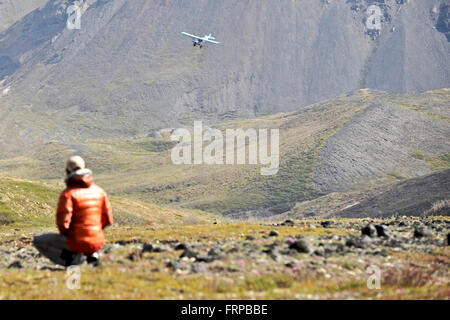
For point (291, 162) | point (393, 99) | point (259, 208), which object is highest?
point (393, 99)

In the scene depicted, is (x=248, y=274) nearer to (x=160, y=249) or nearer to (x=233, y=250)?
(x=233, y=250)

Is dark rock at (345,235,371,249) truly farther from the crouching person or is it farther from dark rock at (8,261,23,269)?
dark rock at (8,261,23,269)

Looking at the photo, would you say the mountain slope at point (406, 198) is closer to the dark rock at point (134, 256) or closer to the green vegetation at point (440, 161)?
the green vegetation at point (440, 161)

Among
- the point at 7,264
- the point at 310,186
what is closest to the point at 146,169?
the point at 310,186

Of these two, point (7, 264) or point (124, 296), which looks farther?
point (7, 264)

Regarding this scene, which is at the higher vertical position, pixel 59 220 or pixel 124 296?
pixel 59 220

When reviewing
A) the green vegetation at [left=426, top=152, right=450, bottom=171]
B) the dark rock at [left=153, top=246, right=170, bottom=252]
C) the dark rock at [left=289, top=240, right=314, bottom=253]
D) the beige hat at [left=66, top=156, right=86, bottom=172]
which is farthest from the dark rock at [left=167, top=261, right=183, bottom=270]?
the green vegetation at [left=426, top=152, right=450, bottom=171]

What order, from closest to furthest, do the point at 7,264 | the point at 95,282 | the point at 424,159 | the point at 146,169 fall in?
the point at 95,282 → the point at 7,264 → the point at 424,159 → the point at 146,169

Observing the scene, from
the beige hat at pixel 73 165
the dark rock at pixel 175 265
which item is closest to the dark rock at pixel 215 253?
the dark rock at pixel 175 265
